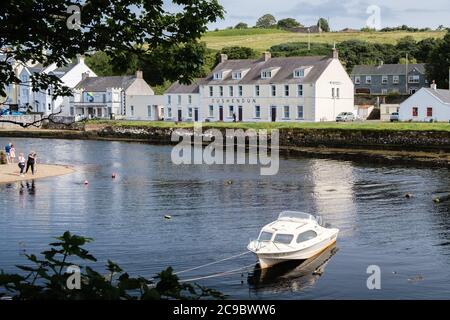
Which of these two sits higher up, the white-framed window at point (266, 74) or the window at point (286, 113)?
the white-framed window at point (266, 74)

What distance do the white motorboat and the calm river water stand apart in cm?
52

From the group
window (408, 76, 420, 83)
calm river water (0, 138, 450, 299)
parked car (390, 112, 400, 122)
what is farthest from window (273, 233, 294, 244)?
window (408, 76, 420, 83)

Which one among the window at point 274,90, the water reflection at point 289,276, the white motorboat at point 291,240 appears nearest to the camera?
the water reflection at point 289,276

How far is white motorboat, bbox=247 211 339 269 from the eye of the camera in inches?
883

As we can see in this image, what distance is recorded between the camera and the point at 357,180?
4619 centimetres

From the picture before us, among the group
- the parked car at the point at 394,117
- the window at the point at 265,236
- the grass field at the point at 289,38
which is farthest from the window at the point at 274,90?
the grass field at the point at 289,38

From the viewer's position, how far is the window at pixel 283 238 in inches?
919

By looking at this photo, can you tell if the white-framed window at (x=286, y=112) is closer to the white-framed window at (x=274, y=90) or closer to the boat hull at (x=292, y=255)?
the white-framed window at (x=274, y=90)

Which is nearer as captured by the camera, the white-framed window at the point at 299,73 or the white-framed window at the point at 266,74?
the white-framed window at the point at 299,73

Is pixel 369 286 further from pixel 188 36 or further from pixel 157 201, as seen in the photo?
pixel 157 201

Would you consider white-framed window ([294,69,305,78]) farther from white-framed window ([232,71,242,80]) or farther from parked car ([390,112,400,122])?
parked car ([390,112,400,122])

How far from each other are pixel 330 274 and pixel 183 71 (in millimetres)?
12747
